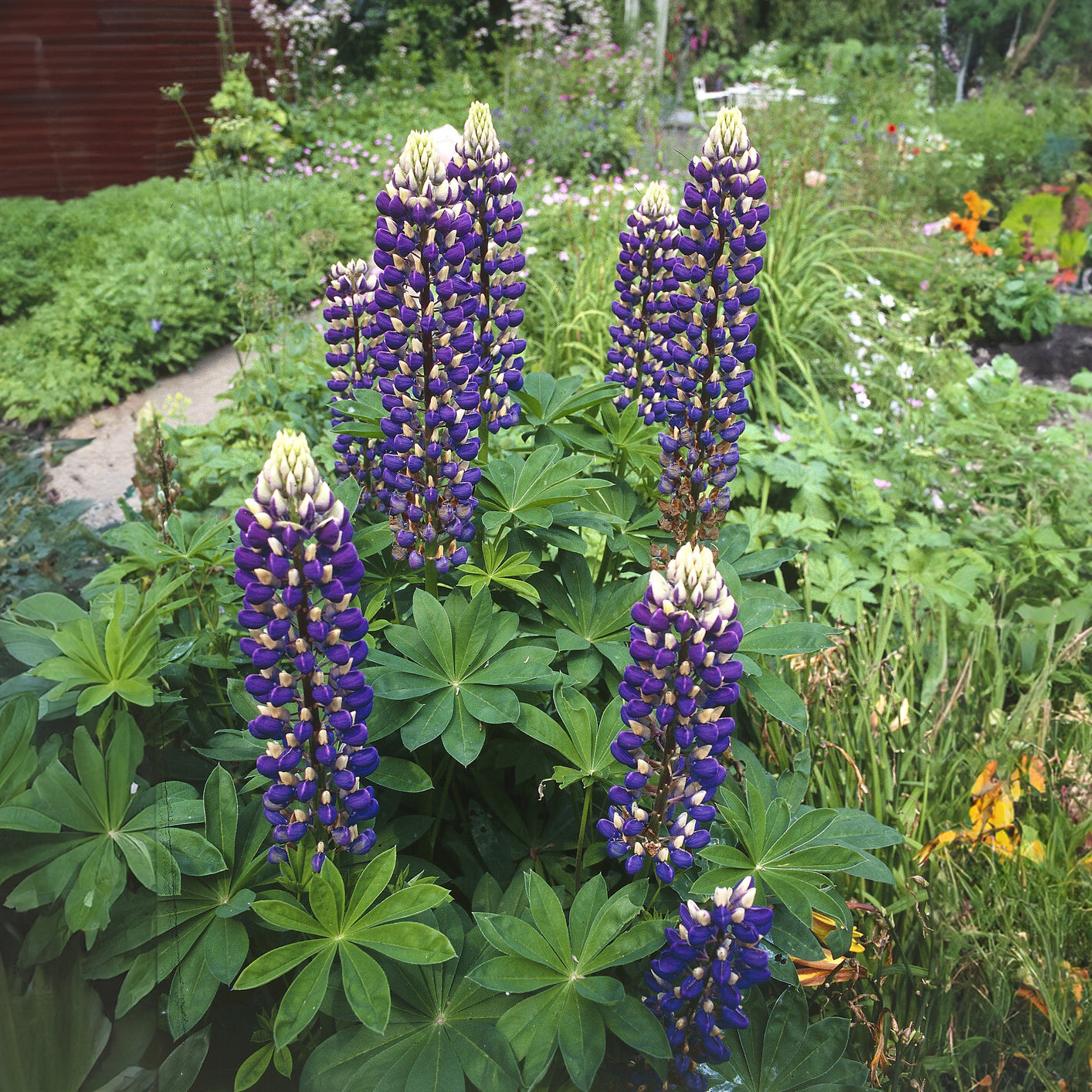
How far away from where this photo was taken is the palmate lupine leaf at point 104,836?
115cm

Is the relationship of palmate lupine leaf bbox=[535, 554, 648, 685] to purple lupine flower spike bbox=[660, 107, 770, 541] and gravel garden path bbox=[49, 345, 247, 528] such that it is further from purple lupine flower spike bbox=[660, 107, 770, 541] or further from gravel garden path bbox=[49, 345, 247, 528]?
gravel garden path bbox=[49, 345, 247, 528]

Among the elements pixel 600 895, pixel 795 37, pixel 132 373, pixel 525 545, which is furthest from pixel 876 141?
pixel 795 37

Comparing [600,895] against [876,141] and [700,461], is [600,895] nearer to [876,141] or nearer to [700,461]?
[700,461]

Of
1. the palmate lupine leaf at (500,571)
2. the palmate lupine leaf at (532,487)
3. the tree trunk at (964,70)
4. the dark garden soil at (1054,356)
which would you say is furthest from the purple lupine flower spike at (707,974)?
the tree trunk at (964,70)

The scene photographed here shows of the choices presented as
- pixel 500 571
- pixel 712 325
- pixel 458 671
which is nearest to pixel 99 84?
pixel 712 325

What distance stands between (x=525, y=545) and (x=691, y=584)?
64 centimetres

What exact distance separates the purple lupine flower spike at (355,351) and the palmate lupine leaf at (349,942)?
2.88ft

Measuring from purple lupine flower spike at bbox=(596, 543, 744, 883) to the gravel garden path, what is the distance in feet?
10.3

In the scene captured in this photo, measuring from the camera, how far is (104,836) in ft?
4.16

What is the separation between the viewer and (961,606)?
3043 mm

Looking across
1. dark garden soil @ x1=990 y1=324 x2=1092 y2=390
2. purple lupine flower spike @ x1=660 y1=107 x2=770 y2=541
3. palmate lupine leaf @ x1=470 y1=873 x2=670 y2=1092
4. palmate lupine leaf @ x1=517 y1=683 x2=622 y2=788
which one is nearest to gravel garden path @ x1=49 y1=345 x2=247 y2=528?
purple lupine flower spike @ x1=660 y1=107 x2=770 y2=541

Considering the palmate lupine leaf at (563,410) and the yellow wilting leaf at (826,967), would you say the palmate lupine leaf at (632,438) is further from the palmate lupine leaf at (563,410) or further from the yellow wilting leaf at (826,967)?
the yellow wilting leaf at (826,967)

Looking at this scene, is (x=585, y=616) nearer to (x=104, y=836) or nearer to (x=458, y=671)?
(x=458, y=671)

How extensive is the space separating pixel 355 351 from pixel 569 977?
1.40m
